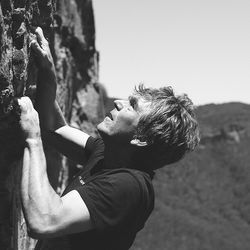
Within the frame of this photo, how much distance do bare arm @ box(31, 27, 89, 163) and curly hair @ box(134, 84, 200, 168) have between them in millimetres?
741

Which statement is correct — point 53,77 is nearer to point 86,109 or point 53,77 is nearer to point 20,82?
point 20,82

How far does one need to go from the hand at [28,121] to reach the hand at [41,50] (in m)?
0.46

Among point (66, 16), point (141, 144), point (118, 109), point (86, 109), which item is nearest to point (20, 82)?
point (118, 109)

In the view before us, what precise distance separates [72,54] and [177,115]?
6523 mm

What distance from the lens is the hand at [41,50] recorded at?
11.4 feet

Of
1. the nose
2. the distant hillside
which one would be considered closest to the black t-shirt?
the nose

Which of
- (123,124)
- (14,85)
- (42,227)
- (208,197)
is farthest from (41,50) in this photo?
(208,197)

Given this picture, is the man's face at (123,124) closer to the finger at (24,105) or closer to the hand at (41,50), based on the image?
the finger at (24,105)

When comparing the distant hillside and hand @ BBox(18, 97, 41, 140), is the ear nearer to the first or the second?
hand @ BBox(18, 97, 41, 140)

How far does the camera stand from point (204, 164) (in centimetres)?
4653

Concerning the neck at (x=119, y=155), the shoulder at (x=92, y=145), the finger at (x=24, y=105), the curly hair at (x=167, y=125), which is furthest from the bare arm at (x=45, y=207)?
the shoulder at (x=92, y=145)

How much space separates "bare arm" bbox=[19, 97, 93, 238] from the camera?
8.39ft

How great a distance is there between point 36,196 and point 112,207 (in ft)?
1.39

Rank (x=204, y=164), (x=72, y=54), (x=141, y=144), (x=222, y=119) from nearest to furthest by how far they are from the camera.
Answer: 1. (x=141, y=144)
2. (x=72, y=54)
3. (x=204, y=164)
4. (x=222, y=119)
